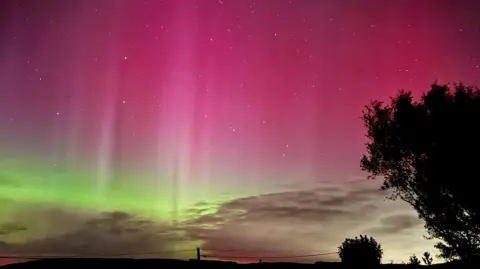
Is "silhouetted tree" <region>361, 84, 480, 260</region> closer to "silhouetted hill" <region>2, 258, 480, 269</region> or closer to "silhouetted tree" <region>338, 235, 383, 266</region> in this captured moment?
"silhouetted hill" <region>2, 258, 480, 269</region>

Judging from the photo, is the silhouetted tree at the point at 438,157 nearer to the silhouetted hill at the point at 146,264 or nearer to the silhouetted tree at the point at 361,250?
the silhouetted hill at the point at 146,264

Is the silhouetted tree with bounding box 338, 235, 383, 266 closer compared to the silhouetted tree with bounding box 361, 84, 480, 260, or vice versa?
the silhouetted tree with bounding box 361, 84, 480, 260

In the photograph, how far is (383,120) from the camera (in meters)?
34.6

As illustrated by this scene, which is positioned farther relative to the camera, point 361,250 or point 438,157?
point 361,250

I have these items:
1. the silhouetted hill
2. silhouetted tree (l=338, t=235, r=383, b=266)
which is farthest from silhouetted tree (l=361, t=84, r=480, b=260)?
silhouetted tree (l=338, t=235, r=383, b=266)

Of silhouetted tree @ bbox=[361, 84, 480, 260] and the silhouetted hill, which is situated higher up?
silhouetted tree @ bbox=[361, 84, 480, 260]

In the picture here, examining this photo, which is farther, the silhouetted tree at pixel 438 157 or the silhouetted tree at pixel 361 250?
the silhouetted tree at pixel 361 250

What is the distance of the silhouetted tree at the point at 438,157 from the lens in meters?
30.8

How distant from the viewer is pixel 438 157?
104 feet

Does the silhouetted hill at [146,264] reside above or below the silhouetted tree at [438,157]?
below

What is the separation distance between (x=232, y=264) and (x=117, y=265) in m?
6.85

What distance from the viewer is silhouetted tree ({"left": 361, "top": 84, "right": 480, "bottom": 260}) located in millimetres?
30781

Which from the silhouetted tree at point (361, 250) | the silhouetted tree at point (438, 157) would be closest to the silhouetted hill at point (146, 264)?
the silhouetted tree at point (438, 157)

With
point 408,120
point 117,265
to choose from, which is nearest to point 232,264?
point 117,265
